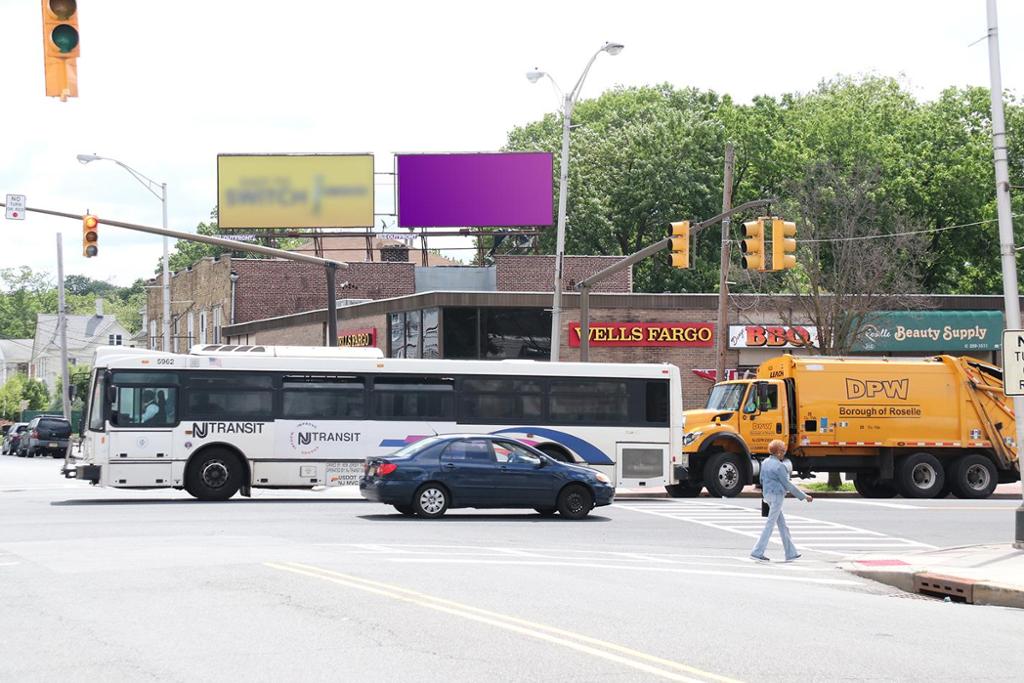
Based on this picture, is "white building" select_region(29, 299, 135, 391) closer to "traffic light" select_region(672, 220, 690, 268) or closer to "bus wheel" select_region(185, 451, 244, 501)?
"bus wheel" select_region(185, 451, 244, 501)

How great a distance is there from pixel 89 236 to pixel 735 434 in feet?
48.9

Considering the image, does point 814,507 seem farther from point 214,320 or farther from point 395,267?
point 214,320

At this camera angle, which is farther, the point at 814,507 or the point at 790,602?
the point at 814,507

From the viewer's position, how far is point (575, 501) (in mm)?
23734

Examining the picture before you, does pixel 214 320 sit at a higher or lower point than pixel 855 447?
higher

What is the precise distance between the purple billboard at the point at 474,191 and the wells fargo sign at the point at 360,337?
5330 mm

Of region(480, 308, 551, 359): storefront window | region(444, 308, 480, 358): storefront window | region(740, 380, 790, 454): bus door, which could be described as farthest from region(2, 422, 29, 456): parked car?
region(740, 380, 790, 454): bus door

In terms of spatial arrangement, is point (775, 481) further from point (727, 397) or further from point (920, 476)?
point (920, 476)

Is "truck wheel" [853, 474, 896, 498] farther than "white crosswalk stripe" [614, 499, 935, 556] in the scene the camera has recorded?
Yes

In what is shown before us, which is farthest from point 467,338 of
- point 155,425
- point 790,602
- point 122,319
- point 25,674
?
point 122,319

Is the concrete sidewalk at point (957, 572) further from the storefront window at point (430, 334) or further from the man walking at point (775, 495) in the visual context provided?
the storefront window at point (430, 334)

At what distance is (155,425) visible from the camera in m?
26.9

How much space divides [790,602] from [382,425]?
51.9ft

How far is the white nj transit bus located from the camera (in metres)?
27.0
